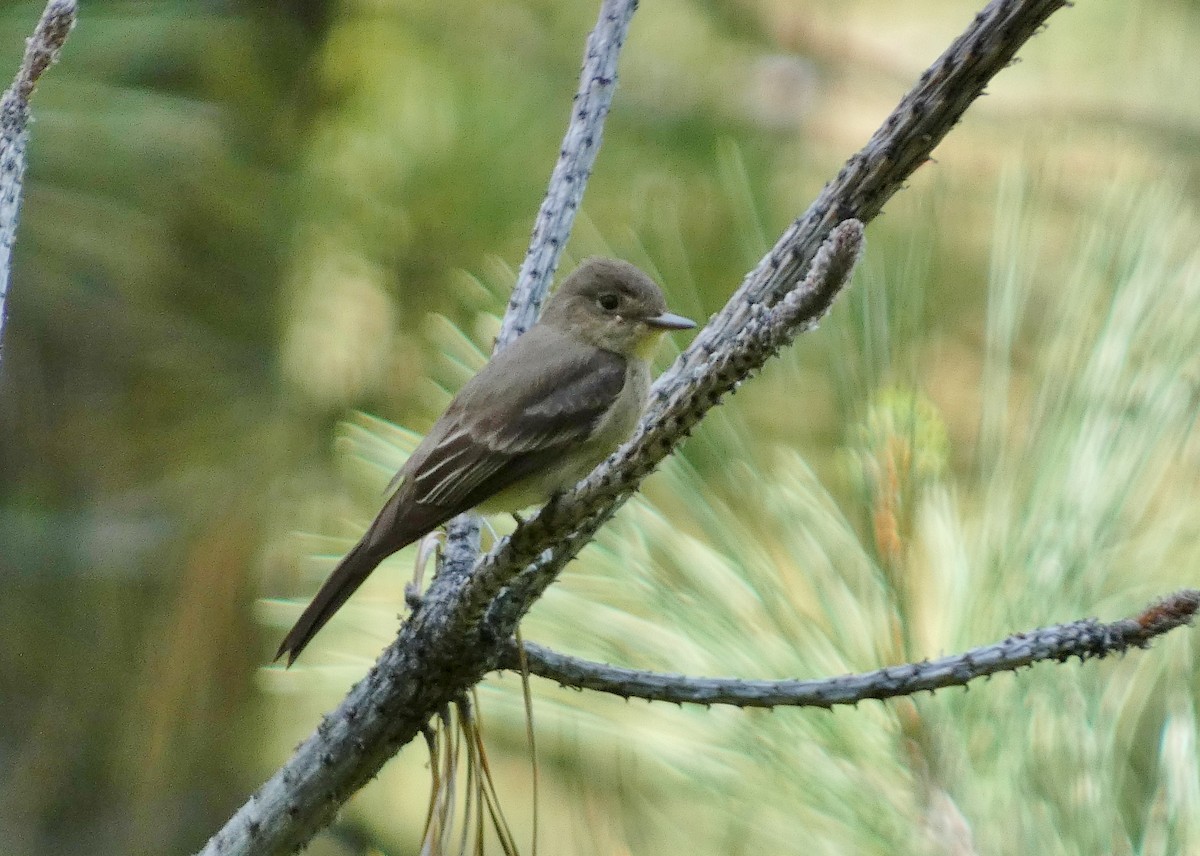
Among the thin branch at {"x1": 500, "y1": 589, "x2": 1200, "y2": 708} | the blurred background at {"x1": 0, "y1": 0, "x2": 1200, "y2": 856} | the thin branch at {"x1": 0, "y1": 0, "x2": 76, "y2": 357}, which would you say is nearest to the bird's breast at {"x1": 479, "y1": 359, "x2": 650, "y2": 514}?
the blurred background at {"x1": 0, "y1": 0, "x2": 1200, "y2": 856}

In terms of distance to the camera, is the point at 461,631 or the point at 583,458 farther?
the point at 583,458

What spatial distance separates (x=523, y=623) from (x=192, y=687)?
163cm

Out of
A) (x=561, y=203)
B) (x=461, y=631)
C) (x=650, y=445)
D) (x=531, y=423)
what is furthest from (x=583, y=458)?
(x=650, y=445)

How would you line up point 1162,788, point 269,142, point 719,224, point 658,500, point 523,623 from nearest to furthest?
1. point 1162,788
2. point 523,623
3. point 658,500
4. point 719,224
5. point 269,142

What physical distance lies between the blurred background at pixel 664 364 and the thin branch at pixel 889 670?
338 millimetres

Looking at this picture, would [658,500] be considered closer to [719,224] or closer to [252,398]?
[719,224]

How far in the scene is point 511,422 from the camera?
2021mm

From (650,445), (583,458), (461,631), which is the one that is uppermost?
(583,458)

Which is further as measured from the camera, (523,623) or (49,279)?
(49,279)

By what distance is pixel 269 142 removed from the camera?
3213 mm

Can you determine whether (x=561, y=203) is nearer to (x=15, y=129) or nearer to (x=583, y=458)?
(x=583, y=458)

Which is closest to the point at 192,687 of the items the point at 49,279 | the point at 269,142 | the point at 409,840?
the point at 409,840

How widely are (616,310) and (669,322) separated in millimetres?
181

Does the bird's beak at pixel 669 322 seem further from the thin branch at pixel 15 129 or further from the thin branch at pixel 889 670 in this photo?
the thin branch at pixel 15 129
